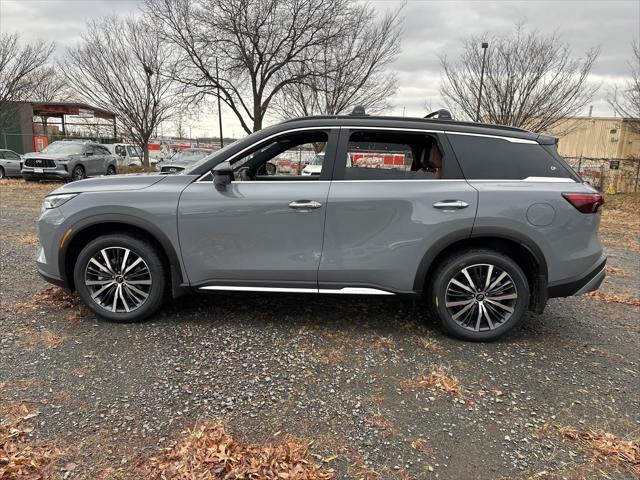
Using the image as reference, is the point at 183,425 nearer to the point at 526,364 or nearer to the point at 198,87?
the point at 526,364

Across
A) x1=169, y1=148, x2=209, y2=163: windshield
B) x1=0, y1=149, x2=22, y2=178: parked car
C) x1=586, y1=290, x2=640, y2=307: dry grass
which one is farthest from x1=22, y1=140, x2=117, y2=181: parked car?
x1=586, y1=290, x2=640, y2=307: dry grass

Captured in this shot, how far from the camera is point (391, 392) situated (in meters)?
2.90

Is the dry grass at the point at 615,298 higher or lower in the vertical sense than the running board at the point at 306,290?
lower

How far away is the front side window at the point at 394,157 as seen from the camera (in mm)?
3613

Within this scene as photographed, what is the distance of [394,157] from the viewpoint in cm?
380

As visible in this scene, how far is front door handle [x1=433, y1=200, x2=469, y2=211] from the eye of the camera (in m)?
3.47

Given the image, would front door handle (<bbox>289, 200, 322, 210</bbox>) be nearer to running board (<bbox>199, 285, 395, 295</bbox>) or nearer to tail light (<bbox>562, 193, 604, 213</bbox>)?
running board (<bbox>199, 285, 395, 295</bbox>)

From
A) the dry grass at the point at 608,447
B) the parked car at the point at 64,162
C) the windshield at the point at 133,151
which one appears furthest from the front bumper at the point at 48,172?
the dry grass at the point at 608,447

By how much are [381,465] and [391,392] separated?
2.20 ft

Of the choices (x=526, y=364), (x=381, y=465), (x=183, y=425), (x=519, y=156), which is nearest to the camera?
(x=381, y=465)

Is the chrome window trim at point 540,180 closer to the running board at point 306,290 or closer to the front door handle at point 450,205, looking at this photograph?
the front door handle at point 450,205

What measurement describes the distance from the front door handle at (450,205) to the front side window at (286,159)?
3.16 feet

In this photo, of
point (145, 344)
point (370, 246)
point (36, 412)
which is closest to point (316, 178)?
point (370, 246)

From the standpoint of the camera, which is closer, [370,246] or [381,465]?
[381,465]
